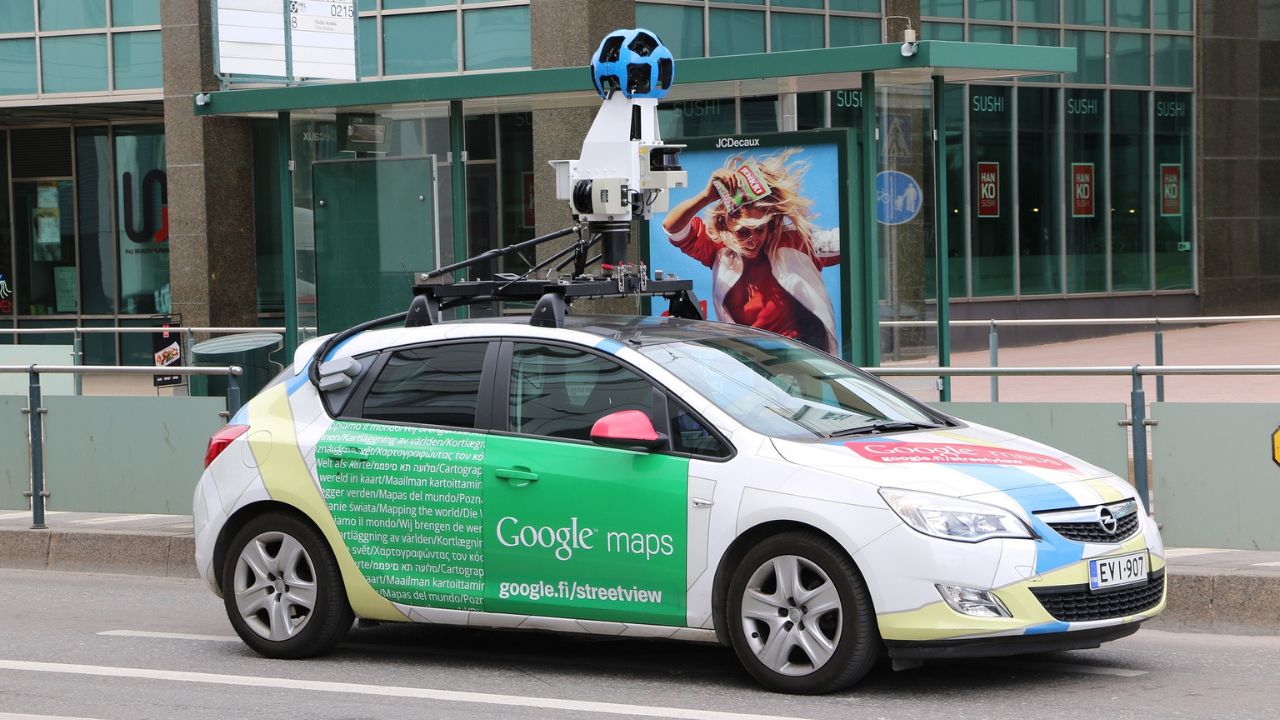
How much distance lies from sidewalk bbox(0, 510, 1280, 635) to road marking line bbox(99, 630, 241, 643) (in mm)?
1768

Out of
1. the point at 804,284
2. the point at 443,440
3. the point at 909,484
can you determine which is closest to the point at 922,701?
the point at 909,484

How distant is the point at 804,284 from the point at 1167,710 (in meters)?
5.65

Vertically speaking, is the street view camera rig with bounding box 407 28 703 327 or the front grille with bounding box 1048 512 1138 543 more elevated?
the street view camera rig with bounding box 407 28 703 327

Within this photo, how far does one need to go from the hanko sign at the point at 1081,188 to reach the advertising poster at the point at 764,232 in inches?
A: 644

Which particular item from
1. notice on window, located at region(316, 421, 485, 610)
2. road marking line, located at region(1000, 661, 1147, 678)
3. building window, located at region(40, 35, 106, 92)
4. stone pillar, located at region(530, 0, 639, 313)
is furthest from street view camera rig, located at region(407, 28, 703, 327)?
building window, located at region(40, 35, 106, 92)

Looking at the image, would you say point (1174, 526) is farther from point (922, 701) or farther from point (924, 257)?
point (924, 257)

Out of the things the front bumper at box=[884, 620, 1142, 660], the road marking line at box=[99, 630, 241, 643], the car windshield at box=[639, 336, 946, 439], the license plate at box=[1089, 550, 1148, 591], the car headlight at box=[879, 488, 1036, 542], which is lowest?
the road marking line at box=[99, 630, 241, 643]

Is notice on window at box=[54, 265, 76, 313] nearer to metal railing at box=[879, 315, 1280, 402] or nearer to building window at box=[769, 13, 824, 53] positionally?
building window at box=[769, 13, 824, 53]

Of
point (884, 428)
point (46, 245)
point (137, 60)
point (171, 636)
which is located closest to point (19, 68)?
point (137, 60)

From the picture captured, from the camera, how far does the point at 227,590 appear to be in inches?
318

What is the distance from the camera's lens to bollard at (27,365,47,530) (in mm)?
11367

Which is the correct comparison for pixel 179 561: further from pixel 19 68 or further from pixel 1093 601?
pixel 19 68

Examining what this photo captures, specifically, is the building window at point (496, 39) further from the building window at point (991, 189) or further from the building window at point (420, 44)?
the building window at point (991, 189)

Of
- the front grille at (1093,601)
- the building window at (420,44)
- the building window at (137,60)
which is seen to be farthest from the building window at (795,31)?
the front grille at (1093,601)
